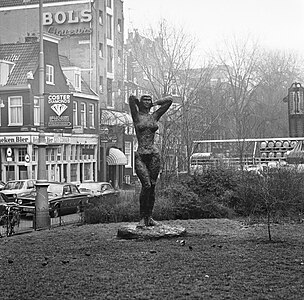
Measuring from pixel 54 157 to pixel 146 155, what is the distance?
30064 mm

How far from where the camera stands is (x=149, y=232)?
13859mm

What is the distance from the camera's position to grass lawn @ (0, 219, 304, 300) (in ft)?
28.6

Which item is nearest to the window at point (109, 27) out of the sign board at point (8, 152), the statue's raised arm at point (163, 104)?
the sign board at point (8, 152)

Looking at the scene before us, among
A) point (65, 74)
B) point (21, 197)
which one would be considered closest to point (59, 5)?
point (65, 74)

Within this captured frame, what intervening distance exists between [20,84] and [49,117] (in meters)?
12.5

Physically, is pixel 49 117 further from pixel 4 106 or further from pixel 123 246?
pixel 123 246

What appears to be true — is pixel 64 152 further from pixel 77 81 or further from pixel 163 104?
pixel 163 104

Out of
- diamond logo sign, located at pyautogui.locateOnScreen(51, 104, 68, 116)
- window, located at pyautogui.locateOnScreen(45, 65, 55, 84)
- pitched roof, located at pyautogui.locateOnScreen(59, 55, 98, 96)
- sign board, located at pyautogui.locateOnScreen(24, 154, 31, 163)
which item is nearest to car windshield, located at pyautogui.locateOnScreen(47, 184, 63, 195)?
diamond logo sign, located at pyautogui.locateOnScreen(51, 104, 68, 116)

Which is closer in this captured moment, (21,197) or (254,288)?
(254,288)

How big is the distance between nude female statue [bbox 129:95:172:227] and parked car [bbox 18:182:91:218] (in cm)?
869

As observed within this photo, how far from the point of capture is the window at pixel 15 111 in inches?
1597

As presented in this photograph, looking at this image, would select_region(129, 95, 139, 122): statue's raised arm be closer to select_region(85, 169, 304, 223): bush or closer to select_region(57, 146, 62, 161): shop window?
select_region(85, 169, 304, 223): bush

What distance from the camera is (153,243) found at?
→ 13.1 meters

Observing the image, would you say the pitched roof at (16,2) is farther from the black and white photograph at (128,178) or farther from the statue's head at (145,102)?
the statue's head at (145,102)
